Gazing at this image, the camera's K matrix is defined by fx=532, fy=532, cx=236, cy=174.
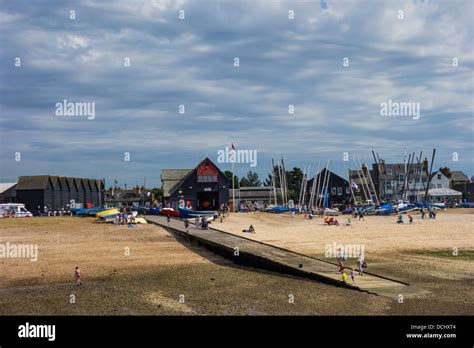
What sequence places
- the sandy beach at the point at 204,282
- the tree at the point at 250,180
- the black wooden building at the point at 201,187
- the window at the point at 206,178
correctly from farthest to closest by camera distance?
the tree at the point at 250,180 → the window at the point at 206,178 → the black wooden building at the point at 201,187 → the sandy beach at the point at 204,282

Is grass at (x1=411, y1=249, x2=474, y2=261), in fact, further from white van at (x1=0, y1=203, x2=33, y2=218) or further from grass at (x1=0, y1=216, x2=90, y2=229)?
white van at (x1=0, y1=203, x2=33, y2=218)

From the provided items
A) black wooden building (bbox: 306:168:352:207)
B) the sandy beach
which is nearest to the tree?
black wooden building (bbox: 306:168:352:207)

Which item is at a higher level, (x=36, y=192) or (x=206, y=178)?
(x=206, y=178)

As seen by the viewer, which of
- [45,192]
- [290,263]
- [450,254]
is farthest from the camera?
[45,192]

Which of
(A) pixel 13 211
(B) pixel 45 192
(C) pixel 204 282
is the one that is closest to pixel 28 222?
(A) pixel 13 211

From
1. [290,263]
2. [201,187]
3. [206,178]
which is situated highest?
[206,178]

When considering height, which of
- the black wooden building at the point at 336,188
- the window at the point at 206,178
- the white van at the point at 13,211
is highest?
the window at the point at 206,178

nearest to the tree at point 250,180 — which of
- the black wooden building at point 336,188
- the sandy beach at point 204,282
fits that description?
the black wooden building at point 336,188

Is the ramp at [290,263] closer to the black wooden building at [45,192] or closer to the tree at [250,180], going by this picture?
the black wooden building at [45,192]

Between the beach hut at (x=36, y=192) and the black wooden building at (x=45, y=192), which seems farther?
the black wooden building at (x=45, y=192)

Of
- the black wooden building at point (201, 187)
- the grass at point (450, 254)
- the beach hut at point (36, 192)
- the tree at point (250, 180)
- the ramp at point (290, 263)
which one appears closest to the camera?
the ramp at point (290, 263)

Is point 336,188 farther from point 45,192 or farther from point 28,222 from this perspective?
point 28,222

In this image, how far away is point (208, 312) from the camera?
17.9 m
